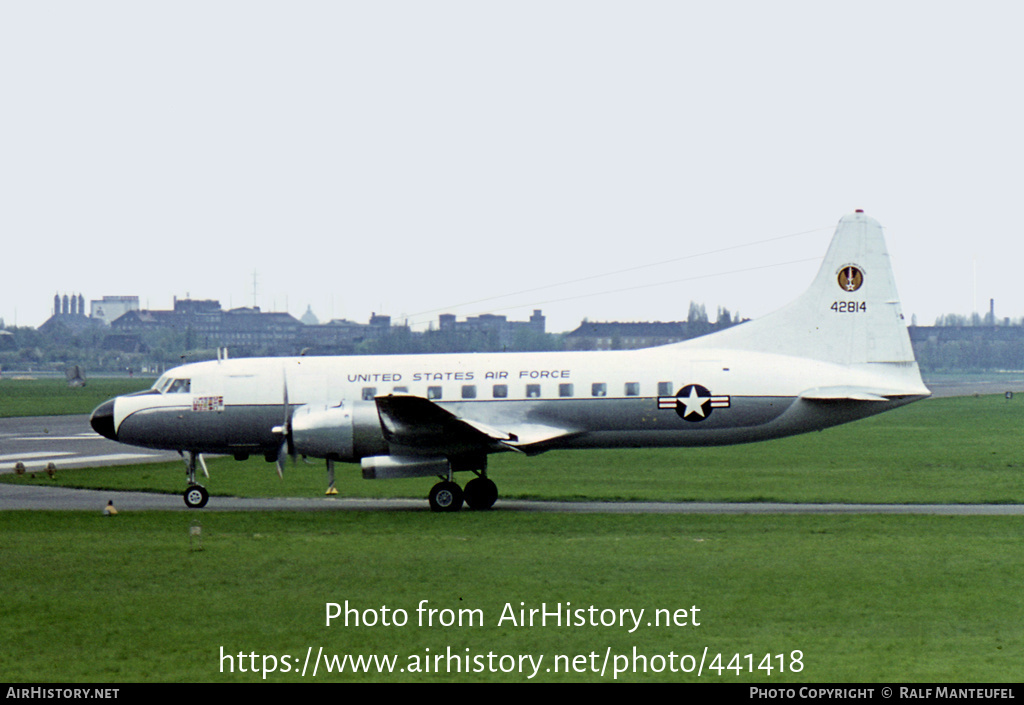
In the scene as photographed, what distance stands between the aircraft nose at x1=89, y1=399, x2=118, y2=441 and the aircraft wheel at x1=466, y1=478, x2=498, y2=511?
10308 mm

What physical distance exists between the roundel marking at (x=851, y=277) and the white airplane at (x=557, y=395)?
0.03 m

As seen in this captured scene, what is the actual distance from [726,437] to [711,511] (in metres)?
2.28

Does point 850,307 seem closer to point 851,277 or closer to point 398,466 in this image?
point 851,277

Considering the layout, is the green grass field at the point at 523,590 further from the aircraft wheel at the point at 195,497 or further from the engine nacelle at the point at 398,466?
the aircraft wheel at the point at 195,497

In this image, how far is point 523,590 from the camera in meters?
18.4

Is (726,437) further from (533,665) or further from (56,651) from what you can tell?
(56,651)

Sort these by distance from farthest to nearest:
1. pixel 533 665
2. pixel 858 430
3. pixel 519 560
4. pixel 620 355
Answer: pixel 858 430
pixel 620 355
pixel 519 560
pixel 533 665

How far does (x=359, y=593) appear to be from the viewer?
59.6 ft

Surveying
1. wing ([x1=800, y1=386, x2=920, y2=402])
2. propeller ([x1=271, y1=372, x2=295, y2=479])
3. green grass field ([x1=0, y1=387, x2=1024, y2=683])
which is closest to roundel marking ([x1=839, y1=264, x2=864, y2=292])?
wing ([x1=800, y1=386, x2=920, y2=402])

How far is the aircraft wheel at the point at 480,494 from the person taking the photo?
99.3 feet

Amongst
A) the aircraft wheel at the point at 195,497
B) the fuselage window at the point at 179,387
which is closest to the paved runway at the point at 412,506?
the aircraft wheel at the point at 195,497

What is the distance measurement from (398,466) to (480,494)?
2.63m

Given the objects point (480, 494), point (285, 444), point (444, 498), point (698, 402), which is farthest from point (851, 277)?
point (285, 444)

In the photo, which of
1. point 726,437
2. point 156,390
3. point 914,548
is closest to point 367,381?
point 156,390
